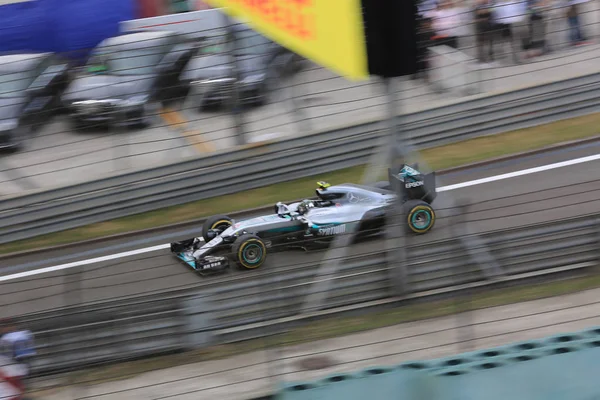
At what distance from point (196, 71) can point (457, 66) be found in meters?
3.21

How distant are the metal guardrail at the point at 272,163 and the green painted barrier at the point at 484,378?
582 centimetres

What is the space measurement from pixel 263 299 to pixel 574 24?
227 inches

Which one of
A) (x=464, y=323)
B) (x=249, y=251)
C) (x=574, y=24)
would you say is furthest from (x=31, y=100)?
(x=574, y=24)

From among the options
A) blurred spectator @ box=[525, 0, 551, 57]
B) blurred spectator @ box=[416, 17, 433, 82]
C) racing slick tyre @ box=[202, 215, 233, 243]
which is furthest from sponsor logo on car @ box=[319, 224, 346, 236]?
blurred spectator @ box=[525, 0, 551, 57]

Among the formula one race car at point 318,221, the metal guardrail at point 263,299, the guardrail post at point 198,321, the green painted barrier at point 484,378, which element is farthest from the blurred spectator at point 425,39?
the green painted barrier at point 484,378

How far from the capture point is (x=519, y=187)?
30.0ft

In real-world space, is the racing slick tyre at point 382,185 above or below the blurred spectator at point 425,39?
below

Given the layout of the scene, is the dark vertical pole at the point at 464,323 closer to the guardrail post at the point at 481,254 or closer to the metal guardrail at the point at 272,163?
the guardrail post at the point at 481,254

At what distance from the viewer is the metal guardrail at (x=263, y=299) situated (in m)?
5.45

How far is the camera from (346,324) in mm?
5320

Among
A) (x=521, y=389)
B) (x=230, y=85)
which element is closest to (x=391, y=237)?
(x=521, y=389)

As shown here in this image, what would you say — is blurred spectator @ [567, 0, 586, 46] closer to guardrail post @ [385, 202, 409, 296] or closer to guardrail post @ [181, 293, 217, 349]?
guardrail post @ [385, 202, 409, 296]

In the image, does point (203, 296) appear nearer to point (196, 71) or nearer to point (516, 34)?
point (196, 71)

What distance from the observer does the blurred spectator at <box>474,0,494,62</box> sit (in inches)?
380
